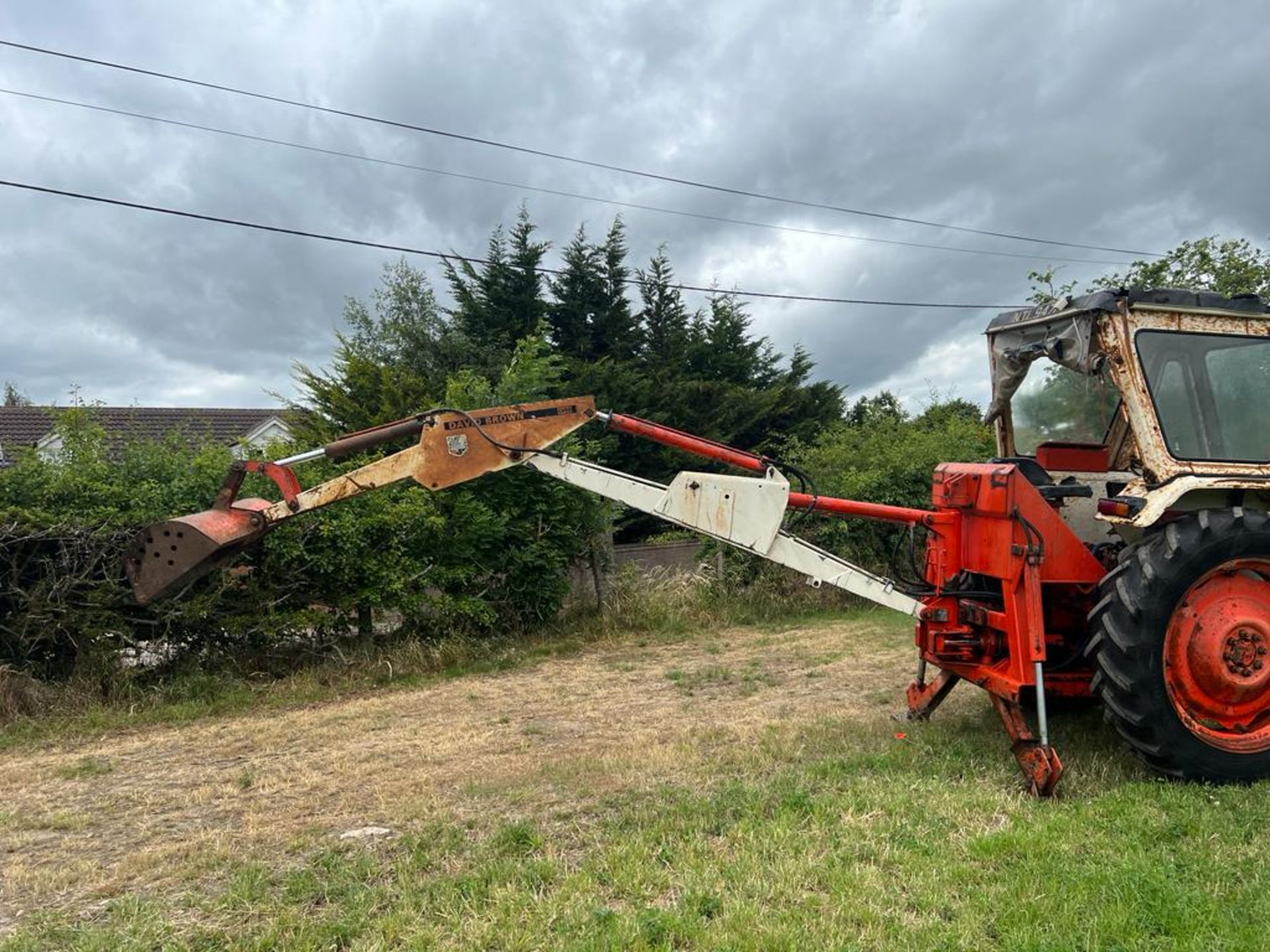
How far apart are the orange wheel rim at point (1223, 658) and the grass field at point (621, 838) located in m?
0.37

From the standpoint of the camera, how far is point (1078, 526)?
5250 millimetres

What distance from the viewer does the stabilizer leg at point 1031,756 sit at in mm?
3994

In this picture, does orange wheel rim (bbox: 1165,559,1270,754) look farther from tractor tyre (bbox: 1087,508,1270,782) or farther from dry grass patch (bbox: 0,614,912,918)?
dry grass patch (bbox: 0,614,912,918)

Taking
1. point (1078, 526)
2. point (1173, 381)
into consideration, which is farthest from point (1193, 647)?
point (1173, 381)

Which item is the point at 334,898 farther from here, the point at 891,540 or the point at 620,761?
the point at 891,540

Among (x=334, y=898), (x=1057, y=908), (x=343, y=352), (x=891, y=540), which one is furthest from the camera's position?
(x=343, y=352)

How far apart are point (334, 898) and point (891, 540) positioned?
1073 centimetres

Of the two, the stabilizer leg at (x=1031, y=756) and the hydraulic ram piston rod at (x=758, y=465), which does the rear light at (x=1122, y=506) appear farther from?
the stabilizer leg at (x=1031, y=756)

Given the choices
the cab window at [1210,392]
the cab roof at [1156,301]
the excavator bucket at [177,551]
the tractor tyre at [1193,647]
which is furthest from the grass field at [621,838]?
the cab roof at [1156,301]

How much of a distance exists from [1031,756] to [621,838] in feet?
6.93

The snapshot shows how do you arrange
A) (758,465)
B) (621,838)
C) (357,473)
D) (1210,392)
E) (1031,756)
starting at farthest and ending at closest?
(758,465) → (357,473) → (1210,392) → (1031,756) → (621,838)

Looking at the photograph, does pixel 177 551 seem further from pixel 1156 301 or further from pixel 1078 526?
pixel 1156 301

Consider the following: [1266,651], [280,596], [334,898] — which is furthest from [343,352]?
[1266,651]

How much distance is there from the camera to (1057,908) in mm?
2955
